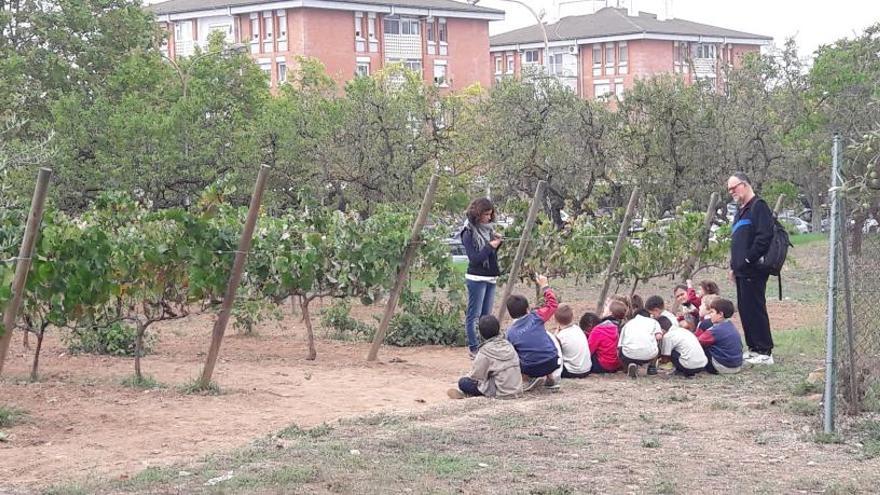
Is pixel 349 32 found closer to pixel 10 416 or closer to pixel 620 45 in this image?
Result: pixel 620 45

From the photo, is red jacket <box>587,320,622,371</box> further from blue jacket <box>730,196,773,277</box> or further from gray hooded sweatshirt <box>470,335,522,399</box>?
gray hooded sweatshirt <box>470,335,522,399</box>

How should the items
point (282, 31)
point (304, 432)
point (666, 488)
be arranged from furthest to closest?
point (282, 31) < point (304, 432) < point (666, 488)

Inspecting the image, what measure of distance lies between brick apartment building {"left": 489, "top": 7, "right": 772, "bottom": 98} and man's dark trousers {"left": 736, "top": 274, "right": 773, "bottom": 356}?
223 feet

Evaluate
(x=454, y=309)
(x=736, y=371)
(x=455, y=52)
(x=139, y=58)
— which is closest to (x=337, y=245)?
(x=454, y=309)

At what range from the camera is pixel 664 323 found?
1165cm

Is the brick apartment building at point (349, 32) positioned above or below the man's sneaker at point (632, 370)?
above

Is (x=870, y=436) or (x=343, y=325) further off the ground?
(x=343, y=325)

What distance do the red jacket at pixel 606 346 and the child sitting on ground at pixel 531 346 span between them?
1.05m

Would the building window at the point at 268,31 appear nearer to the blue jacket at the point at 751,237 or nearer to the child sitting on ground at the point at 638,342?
the blue jacket at the point at 751,237

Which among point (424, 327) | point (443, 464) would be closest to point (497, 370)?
point (443, 464)

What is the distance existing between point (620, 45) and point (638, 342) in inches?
2861

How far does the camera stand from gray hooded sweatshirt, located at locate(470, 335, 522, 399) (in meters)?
10.1

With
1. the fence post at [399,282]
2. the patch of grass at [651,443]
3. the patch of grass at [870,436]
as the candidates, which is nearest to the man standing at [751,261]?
the fence post at [399,282]

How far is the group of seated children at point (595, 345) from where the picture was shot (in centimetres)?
1023
